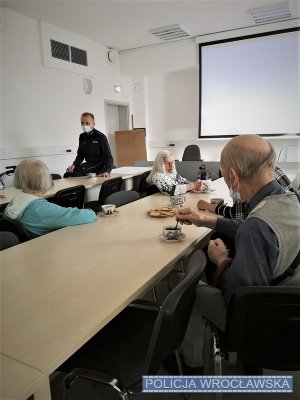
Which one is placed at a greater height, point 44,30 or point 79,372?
point 44,30

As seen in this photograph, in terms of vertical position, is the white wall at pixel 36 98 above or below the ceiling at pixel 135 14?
below

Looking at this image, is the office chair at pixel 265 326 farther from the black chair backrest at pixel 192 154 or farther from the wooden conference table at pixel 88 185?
the black chair backrest at pixel 192 154

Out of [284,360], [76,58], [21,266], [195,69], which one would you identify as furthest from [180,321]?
[195,69]

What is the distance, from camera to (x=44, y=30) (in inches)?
207

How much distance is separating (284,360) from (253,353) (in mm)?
115

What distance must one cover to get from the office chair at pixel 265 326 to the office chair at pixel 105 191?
2.38m

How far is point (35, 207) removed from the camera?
75.0 inches

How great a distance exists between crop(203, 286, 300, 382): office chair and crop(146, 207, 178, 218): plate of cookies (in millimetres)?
1059

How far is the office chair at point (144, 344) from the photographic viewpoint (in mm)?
981

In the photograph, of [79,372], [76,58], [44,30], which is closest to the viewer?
[79,372]

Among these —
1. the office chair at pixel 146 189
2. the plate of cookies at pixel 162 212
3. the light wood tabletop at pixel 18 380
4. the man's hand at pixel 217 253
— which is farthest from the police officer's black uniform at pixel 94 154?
the light wood tabletop at pixel 18 380

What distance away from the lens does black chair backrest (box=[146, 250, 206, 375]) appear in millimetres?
970

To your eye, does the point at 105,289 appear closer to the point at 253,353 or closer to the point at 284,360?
the point at 253,353

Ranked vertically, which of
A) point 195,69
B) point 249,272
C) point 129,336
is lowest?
point 129,336
